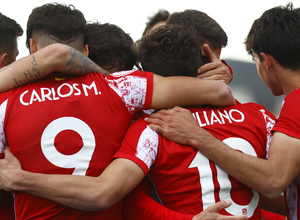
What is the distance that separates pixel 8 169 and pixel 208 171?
1074 mm

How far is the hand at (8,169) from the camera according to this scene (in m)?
1.92

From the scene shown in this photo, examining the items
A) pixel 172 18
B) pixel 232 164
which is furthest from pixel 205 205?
pixel 172 18

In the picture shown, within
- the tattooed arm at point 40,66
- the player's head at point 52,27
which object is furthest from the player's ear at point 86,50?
the tattooed arm at point 40,66

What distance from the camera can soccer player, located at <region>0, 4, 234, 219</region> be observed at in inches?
76.9

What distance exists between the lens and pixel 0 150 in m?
2.01

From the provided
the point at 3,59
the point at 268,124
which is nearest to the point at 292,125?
the point at 268,124

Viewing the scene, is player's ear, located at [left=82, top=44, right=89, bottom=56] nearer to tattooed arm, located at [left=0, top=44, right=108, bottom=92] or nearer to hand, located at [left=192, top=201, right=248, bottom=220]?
tattooed arm, located at [left=0, top=44, right=108, bottom=92]

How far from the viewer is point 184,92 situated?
6.91 ft

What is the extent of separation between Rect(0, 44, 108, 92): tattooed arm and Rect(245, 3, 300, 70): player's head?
1271 millimetres

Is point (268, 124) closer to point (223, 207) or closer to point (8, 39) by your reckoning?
point (223, 207)

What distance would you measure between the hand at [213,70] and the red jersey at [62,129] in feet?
1.88

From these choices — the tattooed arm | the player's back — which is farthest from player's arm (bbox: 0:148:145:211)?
the tattooed arm

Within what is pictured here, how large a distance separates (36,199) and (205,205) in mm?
916

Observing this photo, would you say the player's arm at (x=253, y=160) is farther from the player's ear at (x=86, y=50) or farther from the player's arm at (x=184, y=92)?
the player's ear at (x=86, y=50)
